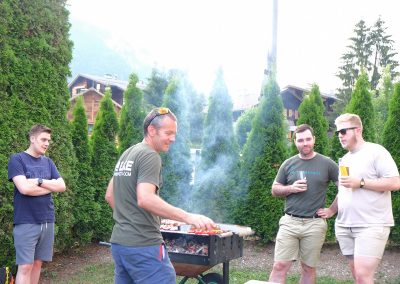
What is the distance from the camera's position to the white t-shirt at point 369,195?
159 inches

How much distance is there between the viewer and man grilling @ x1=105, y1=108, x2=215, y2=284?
3.04 meters

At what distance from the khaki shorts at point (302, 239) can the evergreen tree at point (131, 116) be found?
12.5 ft

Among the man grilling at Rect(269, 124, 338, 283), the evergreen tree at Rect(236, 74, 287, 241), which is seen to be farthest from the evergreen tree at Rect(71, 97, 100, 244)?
the man grilling at Rect(269, 124, 338, 283)

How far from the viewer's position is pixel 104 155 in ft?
25.5

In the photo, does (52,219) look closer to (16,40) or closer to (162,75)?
(16,40)

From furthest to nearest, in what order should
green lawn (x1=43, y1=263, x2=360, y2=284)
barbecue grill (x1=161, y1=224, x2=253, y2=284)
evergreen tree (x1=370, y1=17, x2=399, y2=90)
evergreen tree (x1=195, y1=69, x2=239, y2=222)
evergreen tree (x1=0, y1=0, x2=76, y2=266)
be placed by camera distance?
evergreen tree (x1=370, y1=17, x2=399, y2=90), evergreen tree (x1=195, y1=69, x2=239, y2=222), green lawn (x1=43, y1=263, x2=360, y2=284), evergreen tree (x1=0, y1=0, x2=76, y2=266), barbecue grill (x1=161, y1=224, x2=253, y2=284)

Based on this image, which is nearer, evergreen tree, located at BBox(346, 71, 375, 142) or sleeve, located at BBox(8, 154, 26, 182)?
sleeve, located at BBox(8, 154, 26, 182)

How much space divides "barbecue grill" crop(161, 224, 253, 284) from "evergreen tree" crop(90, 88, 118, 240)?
3192mm

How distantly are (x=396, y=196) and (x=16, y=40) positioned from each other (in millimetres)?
5550

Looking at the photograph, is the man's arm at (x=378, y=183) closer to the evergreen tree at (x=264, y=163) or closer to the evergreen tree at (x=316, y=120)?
Answer: the evergreen tree at (x=316, y=120)

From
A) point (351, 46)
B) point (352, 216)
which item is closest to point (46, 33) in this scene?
point (352, 216)

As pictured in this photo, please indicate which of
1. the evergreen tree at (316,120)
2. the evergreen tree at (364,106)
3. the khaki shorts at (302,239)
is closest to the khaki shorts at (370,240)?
the khaki shorts at (302,239)

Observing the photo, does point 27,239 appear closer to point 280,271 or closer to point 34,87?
point 34,87

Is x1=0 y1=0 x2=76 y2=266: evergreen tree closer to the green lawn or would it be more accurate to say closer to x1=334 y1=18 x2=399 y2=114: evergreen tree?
the green lawn
